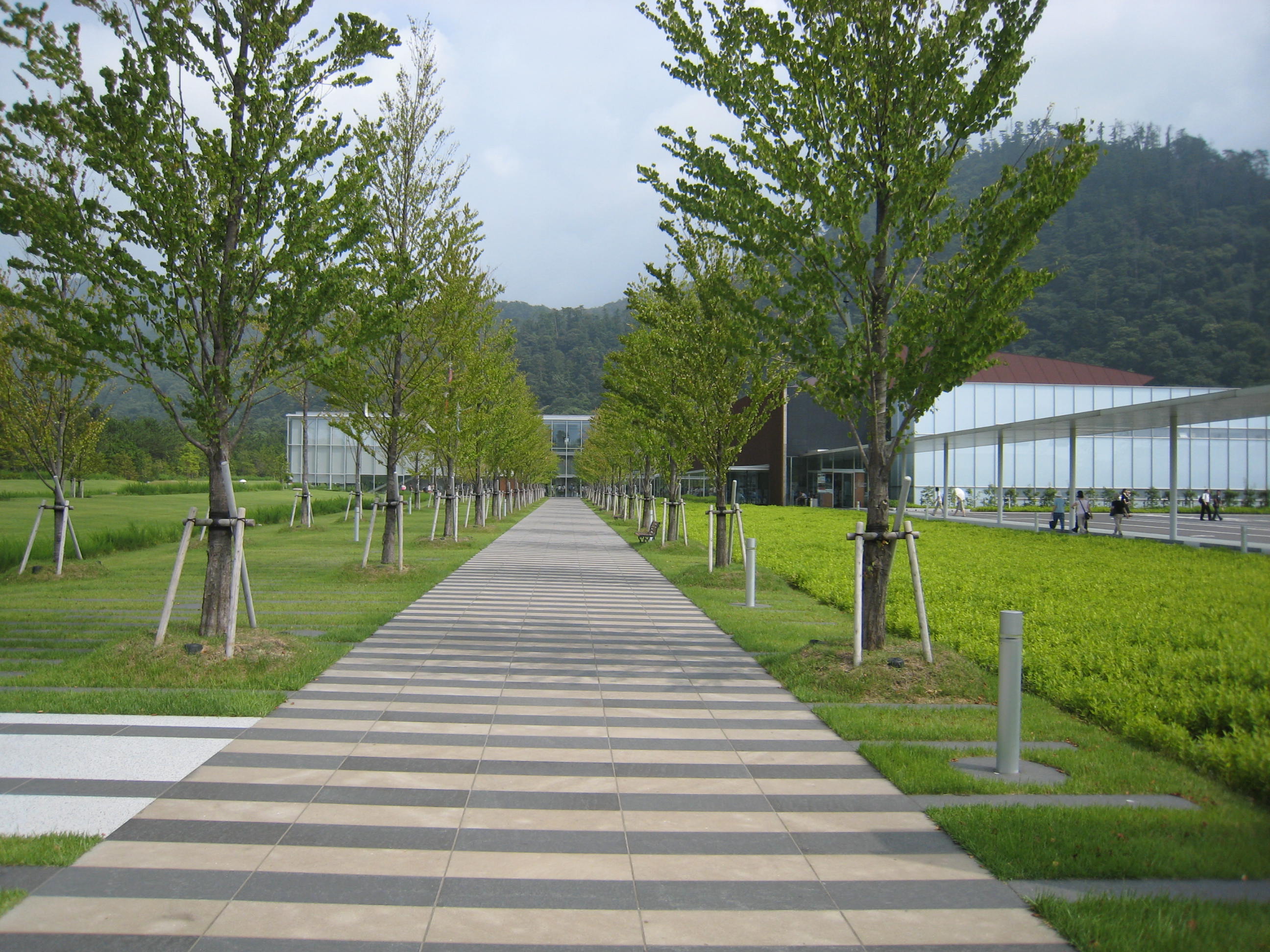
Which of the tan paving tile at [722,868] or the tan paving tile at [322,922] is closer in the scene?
the tan paving tile at [322,922]

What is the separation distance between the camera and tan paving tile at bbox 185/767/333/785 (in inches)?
209

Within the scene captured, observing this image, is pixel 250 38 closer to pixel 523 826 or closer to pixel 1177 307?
pixel 523 826

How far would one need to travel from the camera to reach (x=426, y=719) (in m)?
6.83

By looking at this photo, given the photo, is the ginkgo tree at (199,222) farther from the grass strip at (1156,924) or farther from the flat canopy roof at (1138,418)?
the flat canopy roof at (1138,418)

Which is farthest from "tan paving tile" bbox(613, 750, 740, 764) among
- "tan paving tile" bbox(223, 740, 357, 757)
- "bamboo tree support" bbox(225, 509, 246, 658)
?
"bamboo tree support" bbox(225, 509, 246, 658)

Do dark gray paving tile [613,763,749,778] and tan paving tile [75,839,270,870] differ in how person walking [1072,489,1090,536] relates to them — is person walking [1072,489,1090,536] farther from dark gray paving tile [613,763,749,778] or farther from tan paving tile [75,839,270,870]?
tan paving tile [75,839,270,870]

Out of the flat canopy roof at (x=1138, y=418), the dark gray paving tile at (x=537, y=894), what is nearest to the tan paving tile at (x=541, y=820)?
the dark gray paving tile at (x=537, y=894)

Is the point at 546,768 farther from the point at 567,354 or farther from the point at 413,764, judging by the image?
the point at 567,354

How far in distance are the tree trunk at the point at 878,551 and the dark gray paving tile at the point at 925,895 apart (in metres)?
4.44

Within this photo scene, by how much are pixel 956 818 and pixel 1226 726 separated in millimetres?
3250

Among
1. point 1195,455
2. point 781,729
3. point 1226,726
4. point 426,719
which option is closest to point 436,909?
point 426,719

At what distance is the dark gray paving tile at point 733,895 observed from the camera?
3.86 meters

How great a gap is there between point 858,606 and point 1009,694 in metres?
2.33

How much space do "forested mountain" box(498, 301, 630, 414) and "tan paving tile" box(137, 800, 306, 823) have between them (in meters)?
91.1
